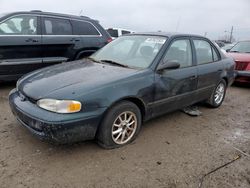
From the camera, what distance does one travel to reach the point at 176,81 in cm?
405

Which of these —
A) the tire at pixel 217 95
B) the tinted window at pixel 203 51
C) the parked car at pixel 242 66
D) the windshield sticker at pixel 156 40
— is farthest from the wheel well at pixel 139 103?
the parked car at pixel 242 66

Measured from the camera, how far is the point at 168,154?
3.42 metres

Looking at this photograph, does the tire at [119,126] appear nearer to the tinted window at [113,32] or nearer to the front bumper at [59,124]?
the front bumper at [59,124]

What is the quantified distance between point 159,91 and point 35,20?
3716 millimetres

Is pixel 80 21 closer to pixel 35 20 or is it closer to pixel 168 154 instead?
pixel 35 20

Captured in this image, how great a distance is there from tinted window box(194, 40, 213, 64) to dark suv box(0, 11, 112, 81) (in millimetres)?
2925

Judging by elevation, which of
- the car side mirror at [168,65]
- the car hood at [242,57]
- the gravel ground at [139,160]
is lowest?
the gravel ground at [139,160]

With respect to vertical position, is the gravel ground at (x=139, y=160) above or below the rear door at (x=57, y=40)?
below

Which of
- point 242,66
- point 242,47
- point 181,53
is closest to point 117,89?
point 181,53

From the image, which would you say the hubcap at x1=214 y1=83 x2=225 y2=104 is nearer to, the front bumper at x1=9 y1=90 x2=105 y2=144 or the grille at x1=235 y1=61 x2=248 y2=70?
the grille at x1=235 y1=61 x2=248 y2=70

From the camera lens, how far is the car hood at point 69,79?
3.09 meters

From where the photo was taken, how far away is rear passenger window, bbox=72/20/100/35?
6.58 metres

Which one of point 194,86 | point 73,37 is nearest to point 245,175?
point 194,86

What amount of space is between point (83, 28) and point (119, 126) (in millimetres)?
4052
